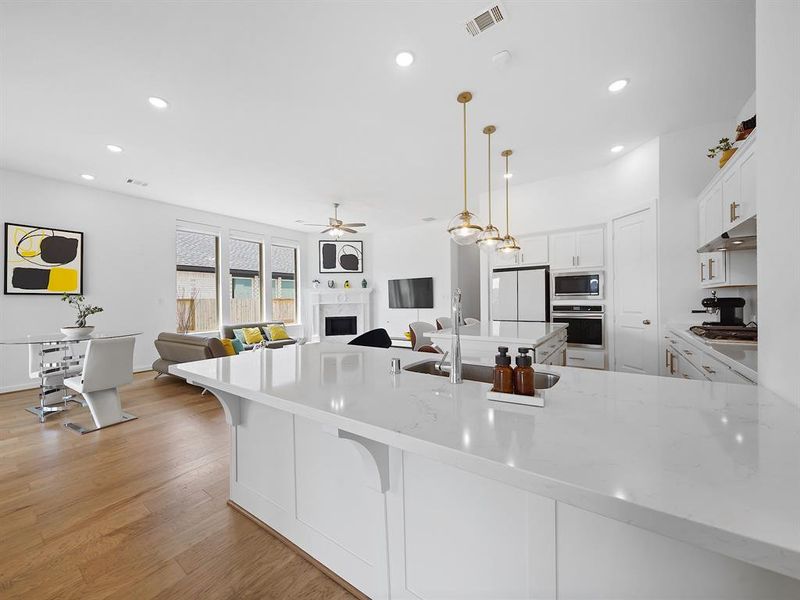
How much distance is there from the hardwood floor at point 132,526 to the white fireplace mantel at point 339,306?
17.4 feet

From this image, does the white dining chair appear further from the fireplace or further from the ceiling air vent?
the fireplace

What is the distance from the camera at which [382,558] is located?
1238mm

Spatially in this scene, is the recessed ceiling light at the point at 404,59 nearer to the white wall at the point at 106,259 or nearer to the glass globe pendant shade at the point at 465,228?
the glass globe pendant shade at the point at 465,228

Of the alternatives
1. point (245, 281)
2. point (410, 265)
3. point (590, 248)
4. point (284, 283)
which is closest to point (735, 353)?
point (590, 248)

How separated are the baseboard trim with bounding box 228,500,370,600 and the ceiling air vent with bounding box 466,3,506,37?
3087 mm

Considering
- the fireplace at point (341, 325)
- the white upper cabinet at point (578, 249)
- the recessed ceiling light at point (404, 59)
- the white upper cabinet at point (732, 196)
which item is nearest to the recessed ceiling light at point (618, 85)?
the white upper cabinet at point (732, 196)

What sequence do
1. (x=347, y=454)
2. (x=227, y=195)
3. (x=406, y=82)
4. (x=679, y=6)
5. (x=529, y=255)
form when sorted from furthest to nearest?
(x=227, y=195)
(x=529, y=255)
(x=406, y=82)
(x=679, y=6)
(x=347, y=454)

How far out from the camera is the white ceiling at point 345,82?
2078 mm

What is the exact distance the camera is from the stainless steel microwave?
435 cm

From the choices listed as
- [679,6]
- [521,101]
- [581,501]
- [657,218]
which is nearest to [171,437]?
[581,501]

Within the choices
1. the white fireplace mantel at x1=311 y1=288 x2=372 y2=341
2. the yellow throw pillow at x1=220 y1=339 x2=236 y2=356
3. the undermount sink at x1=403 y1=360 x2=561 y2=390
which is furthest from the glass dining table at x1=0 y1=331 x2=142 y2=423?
the white fireplace mantel at x1=311 y1=288 x2=372 y2=341

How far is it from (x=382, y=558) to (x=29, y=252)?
6.12m

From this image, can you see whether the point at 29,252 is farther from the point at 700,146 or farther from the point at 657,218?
the point at 700,146

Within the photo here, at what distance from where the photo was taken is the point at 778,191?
0.99 metres
